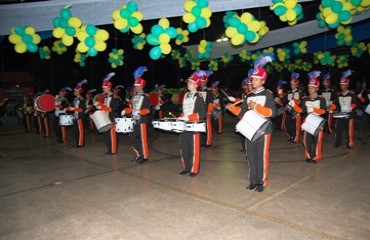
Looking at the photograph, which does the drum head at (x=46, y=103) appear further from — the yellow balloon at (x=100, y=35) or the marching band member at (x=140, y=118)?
the marching band member at (x=140, y=118)

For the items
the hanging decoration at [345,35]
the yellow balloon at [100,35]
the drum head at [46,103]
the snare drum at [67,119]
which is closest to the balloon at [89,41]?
the yellow balloon at [100,35]

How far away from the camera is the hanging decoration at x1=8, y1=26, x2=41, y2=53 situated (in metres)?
7.72

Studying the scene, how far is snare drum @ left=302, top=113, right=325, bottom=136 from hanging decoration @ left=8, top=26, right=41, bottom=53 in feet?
22.3

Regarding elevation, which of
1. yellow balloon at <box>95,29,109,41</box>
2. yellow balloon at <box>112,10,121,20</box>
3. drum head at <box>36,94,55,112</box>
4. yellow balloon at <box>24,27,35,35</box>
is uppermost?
yellow balloon at <box>112,10,121,20</box>

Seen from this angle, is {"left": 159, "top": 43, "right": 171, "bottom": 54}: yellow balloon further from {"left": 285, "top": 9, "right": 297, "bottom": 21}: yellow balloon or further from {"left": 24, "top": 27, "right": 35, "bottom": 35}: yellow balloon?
{"left": 24, "top": 27, "right": 35, "bottom": 35}: yellow balloon

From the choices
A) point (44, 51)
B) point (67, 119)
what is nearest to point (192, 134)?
point (67, 119)

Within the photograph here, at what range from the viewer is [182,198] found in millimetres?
4664

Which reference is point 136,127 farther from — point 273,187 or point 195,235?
point 195,235

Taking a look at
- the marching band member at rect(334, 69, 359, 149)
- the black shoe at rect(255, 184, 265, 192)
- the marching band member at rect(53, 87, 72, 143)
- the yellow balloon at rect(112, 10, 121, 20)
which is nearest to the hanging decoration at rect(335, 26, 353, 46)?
the marching band member at rect(334, 69, 359, 149)

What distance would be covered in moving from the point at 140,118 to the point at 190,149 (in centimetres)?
167

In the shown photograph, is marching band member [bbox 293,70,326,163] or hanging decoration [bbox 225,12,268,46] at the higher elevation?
hanging decoration [bbox 225,12,268,46]

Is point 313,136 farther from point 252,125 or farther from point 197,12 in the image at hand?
point 197,12

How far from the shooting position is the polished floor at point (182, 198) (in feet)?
11.8

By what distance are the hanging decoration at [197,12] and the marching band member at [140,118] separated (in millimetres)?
1719
